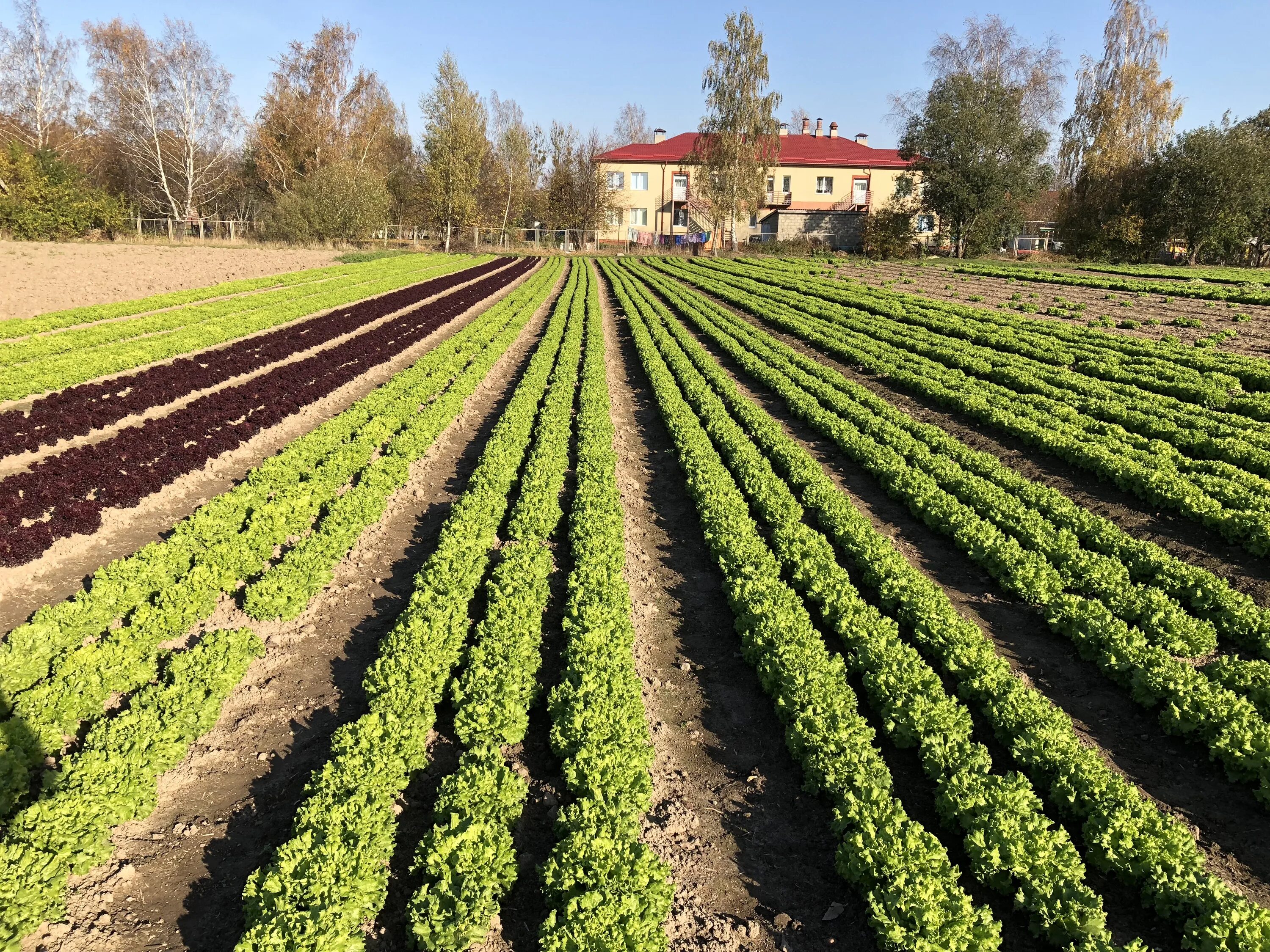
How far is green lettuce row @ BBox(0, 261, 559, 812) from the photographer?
609 centimetres

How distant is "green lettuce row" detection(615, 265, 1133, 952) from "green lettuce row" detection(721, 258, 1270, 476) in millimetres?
8042

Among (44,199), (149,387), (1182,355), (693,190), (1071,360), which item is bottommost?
(149,387)

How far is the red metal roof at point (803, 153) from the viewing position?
77.4 meters

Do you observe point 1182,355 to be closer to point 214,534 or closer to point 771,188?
point 214,534

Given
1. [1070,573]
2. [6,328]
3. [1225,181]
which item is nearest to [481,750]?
[1070,573]

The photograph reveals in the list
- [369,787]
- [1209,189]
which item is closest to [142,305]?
[369,787]

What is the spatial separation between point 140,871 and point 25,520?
7297 mm

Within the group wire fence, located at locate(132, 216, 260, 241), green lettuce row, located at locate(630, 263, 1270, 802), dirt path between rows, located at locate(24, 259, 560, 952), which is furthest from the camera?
wire fence, located at locate(132, 216, 260, 241)

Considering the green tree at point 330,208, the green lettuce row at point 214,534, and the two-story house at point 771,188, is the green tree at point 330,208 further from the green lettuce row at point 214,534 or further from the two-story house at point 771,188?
the green lettuce row at point 214,534

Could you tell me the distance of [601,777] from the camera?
18.5 feet

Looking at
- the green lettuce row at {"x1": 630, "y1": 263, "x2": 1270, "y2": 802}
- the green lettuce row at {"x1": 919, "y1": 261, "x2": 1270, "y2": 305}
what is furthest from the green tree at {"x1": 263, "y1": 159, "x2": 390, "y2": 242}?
the green lettuce row at {"x1": 630, "y1": 263, "x2": 1270, "y2": 802}

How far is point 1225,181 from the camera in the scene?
47.0m

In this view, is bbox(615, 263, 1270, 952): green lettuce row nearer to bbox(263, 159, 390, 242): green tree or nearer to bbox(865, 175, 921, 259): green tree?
bbox(865, 175, 921, 259): green tree

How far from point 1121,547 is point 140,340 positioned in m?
23.6
